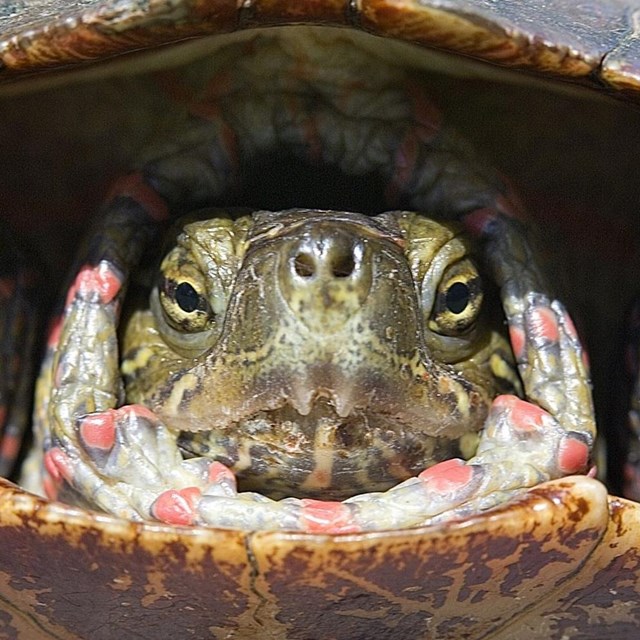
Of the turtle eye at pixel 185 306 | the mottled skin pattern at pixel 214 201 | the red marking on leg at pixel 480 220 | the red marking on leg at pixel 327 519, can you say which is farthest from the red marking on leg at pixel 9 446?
the red marking on leg at pixel 480 220

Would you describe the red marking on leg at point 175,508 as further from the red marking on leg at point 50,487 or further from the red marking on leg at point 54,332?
the red marking on leg at point 54,332

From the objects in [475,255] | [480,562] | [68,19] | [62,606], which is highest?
[68,19]

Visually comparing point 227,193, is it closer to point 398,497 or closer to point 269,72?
point 269,72

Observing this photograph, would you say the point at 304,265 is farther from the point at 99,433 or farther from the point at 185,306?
the point at 99,433

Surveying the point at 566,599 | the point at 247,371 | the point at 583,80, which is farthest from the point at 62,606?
the point at 583,80

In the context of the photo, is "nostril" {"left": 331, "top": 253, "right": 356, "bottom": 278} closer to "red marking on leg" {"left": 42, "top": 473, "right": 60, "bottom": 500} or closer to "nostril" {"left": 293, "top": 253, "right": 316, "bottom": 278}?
"nostril" {"left": 293, "top": 253, "right": 316, "bottom": 278}

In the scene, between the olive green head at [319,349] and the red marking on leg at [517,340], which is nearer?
the olive green head at [319,349]

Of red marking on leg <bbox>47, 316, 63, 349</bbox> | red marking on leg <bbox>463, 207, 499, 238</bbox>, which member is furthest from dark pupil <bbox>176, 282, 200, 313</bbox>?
red marking on leg <bbox>463, 207, 499, 238</bbox>
